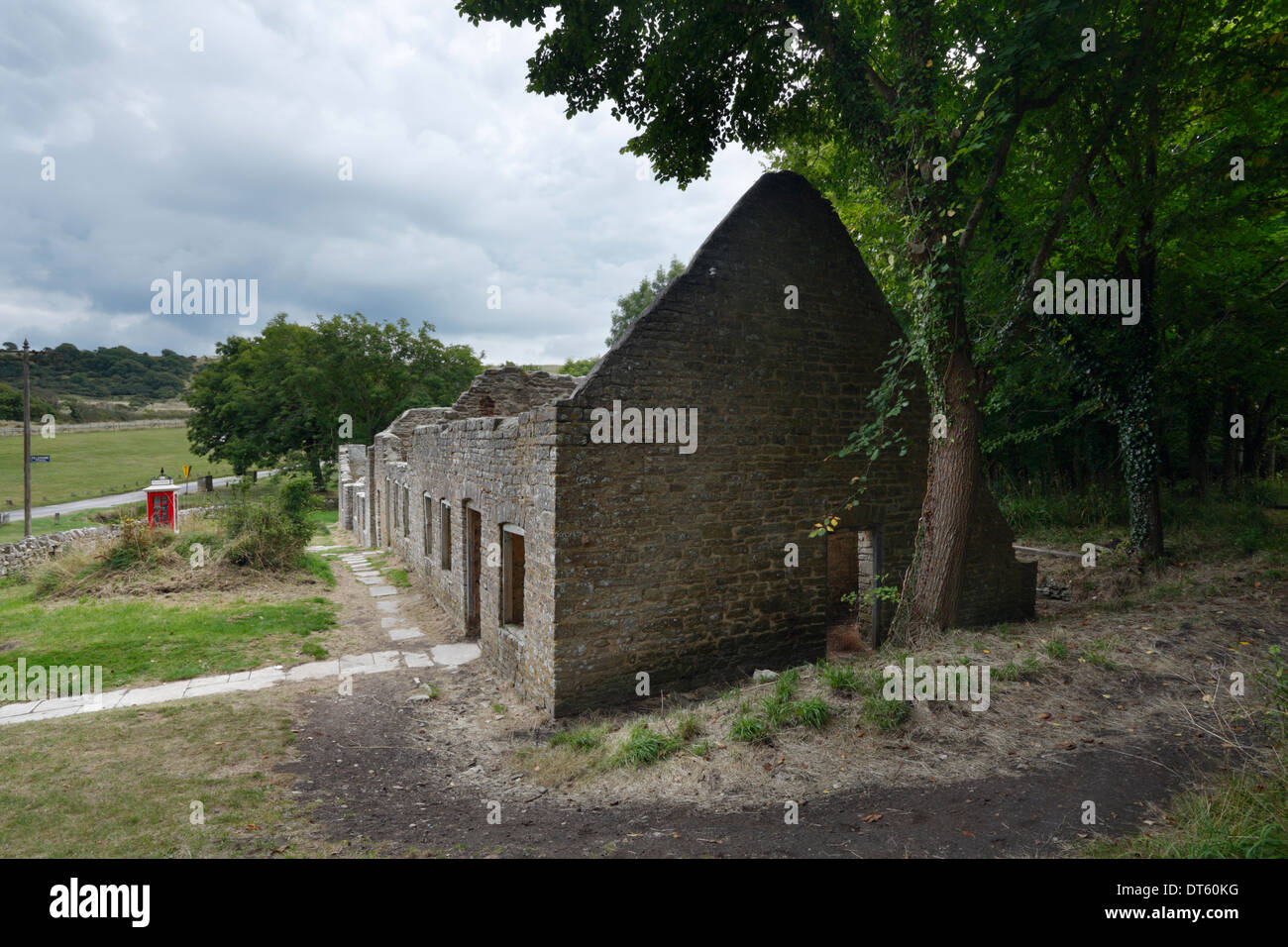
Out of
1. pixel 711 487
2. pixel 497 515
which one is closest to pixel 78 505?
pixel 497 515

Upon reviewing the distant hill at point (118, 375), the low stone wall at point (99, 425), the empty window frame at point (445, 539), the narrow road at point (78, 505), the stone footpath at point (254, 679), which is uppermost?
the distant hill at point (118, 375)

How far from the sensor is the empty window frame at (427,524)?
1314cm

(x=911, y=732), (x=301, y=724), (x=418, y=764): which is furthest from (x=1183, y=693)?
(x=301, y=724)

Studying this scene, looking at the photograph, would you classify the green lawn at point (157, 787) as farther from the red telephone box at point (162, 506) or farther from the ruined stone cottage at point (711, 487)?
the red telephone box at point (162, 506)

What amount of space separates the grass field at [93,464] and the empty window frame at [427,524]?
26.3m

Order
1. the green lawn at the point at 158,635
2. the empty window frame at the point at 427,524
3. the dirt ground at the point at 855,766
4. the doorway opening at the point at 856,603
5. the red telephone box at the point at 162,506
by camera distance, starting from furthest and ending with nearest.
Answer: the red telephone box at the point at 162,506 → the empty window frame at the point at 427,524 → the doorway opening at the point at 856,603 → the green lawn at the point at 158,635 → the dirt ground at the point at 855,766

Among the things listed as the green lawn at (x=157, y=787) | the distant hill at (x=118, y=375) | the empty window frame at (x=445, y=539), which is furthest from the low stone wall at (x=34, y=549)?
the distant hill at (x=118, y=375)

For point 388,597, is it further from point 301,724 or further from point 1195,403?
point 1195,403

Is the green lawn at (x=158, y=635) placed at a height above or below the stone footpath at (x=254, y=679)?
above

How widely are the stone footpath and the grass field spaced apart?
1100 inches

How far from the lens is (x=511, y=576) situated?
865cm

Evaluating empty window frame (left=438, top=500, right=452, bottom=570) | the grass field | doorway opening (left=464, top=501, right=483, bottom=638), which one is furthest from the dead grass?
the grass field

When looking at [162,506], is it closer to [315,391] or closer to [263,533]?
[263,533]

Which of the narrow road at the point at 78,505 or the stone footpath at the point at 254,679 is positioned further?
the narrow road at the point at 78,505
